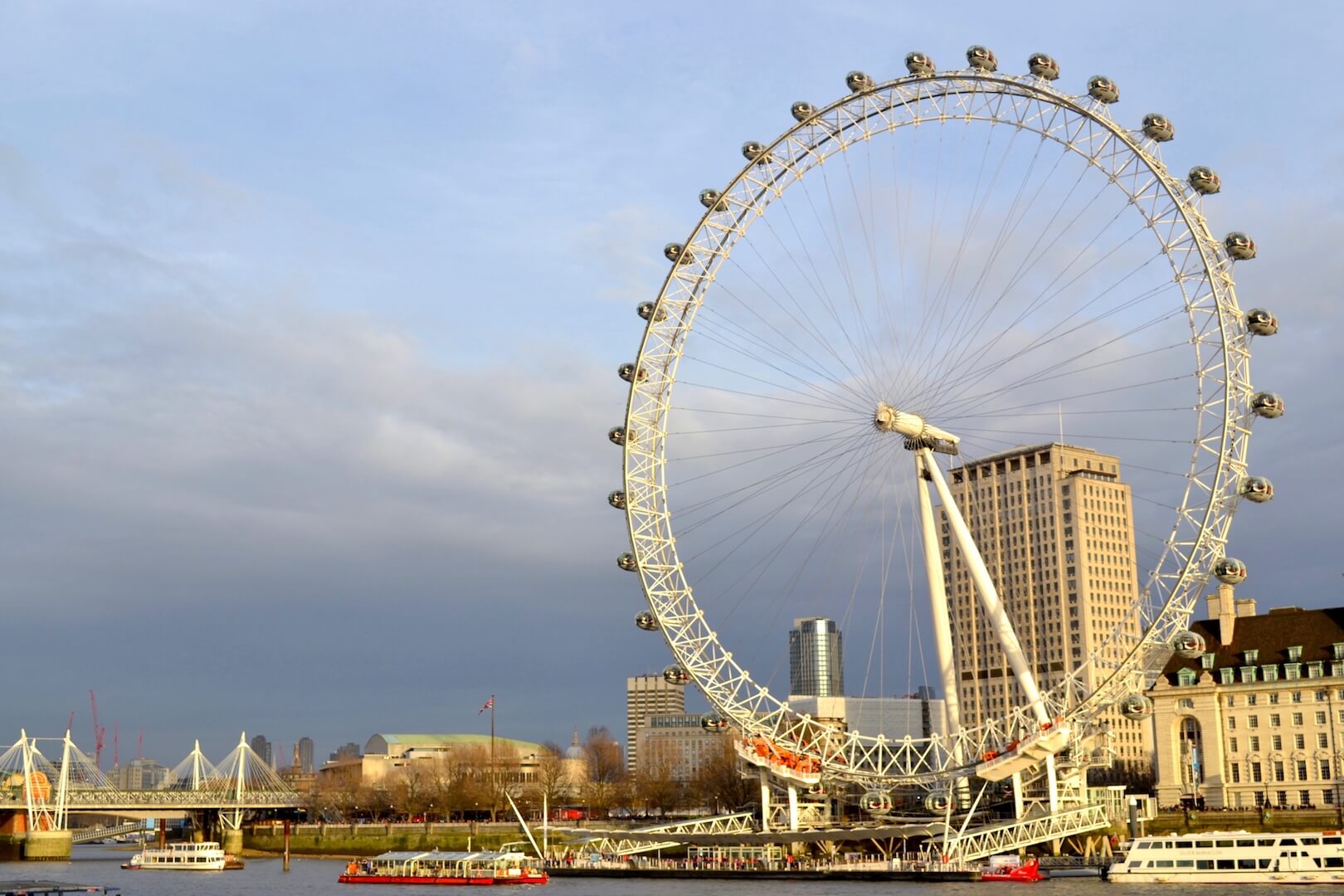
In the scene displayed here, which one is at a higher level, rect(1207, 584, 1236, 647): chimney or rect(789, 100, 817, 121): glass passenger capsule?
rect(789, 100, 817, 121): glass passenger capsule

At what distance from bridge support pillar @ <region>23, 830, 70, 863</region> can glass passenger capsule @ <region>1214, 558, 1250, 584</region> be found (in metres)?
123

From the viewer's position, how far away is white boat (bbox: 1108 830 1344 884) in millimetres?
74375

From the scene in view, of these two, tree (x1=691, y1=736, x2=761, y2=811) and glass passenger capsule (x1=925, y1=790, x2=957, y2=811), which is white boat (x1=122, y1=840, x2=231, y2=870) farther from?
glass passenger capsule (x1=925, y1=790, x2=957, y2=811)

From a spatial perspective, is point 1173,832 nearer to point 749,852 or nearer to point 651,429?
point 749,852

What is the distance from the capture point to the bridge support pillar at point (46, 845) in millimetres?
154125

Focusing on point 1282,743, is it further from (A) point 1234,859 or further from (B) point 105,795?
(B) point 105,795

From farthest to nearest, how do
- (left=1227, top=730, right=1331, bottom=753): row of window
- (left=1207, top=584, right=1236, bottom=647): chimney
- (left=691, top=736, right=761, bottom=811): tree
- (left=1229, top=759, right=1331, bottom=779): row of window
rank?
(left=691, top=736, right=761, bottom=811): tree → (left=1207, top=584, right=1236, bottom=647): chimney → (left=1227, top=730, right=1331, bottom=753): row of window → (left=1229, top=759, right=1331, bottom=779): row of window

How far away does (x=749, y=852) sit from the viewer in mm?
95000

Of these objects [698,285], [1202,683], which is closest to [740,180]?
[698,285]

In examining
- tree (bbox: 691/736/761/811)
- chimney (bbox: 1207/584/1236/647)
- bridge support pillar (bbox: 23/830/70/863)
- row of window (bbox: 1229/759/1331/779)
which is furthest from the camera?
tree (bbox: 691/736/761/811)

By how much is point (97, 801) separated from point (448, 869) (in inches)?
3270

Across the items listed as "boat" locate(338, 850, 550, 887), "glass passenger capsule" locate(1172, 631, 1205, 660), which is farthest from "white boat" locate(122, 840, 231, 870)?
"glass passenger capsule" locate(1172, 631, 1205, 660)

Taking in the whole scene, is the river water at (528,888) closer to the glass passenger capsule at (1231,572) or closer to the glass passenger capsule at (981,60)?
the glass passenger capsule at (1231,572)

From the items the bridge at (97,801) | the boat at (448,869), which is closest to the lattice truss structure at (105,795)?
the bridge at (97,801)
